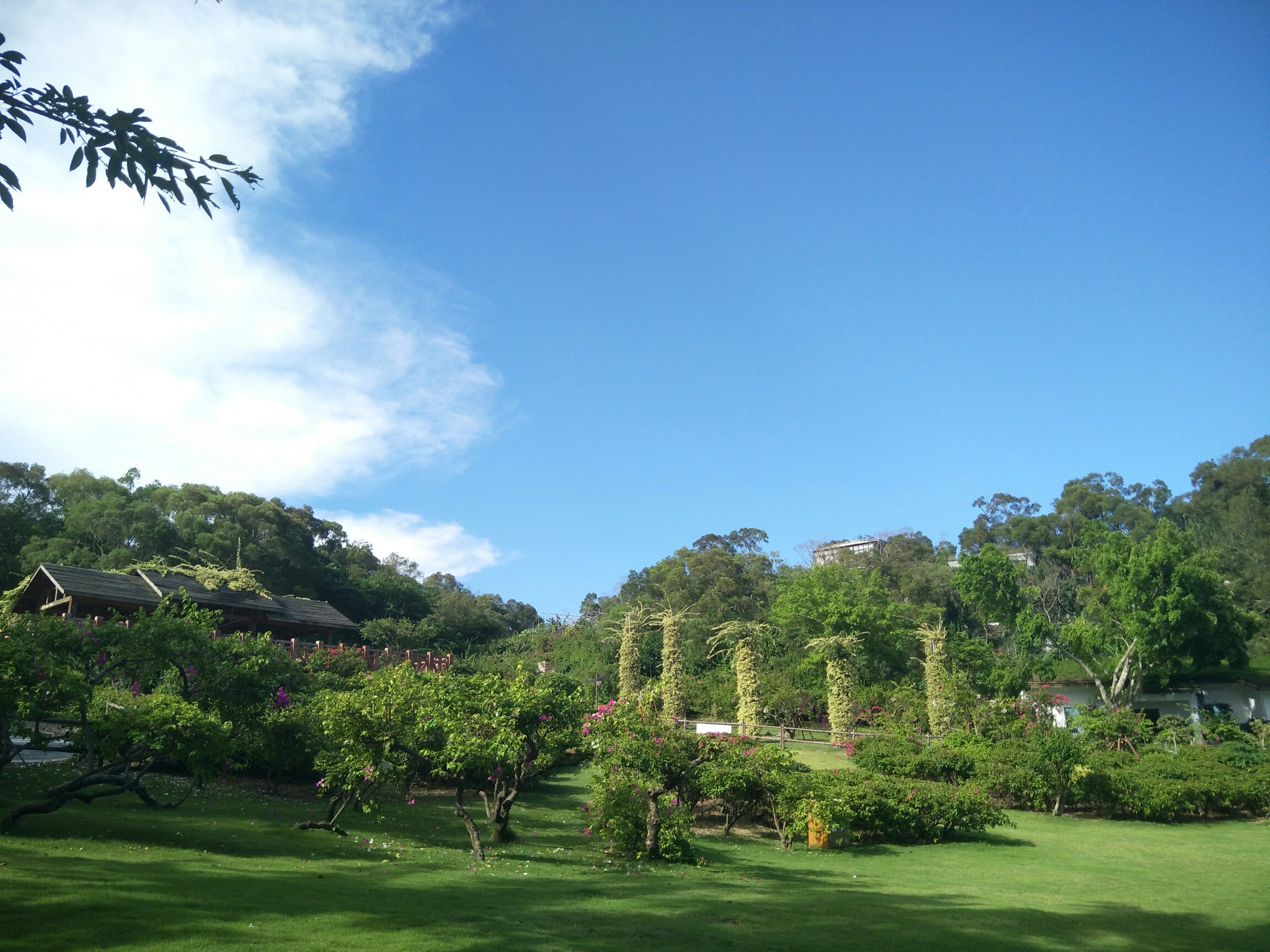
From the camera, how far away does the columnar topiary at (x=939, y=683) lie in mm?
23906

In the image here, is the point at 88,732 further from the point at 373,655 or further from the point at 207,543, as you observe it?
the point at 207,543

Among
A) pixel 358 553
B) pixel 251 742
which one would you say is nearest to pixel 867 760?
pixel 251 742

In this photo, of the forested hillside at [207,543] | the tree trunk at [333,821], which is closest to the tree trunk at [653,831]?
the tree trunk at [333,821]

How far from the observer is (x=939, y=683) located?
25.6 meters

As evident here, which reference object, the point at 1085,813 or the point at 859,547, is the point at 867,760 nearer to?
the point at 1085,813

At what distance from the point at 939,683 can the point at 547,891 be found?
20000 mm

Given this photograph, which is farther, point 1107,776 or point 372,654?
point 372,654

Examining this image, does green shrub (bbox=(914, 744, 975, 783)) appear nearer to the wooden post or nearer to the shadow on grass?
the wooden post

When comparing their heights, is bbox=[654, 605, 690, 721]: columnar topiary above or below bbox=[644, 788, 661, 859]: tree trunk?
above

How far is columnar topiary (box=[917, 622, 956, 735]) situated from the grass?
9877 millimetres

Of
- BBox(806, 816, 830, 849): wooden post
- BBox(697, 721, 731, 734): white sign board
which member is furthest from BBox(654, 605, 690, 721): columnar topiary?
BBox(806, 816, 830, 849): wooden post

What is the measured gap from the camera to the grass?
6520 millimetres

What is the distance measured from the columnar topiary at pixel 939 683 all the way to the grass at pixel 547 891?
32.4ft

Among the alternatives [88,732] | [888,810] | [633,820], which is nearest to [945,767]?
Answer: [888,810]
